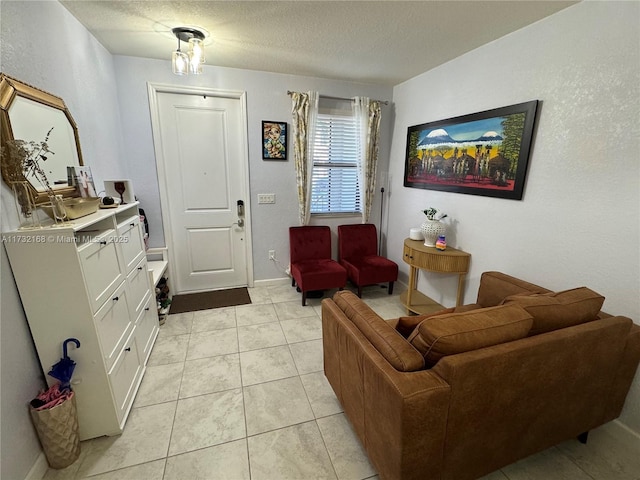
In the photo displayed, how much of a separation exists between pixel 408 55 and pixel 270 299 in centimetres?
280

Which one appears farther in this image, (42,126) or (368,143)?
(368,143)

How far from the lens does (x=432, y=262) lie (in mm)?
2600

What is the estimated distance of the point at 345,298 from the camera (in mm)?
1642

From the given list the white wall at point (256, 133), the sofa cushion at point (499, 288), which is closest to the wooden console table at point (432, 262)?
the sofa cushion at point (499, 288)

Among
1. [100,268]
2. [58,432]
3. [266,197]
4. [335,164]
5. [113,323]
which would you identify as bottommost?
[58,432]

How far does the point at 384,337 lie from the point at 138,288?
1.83m

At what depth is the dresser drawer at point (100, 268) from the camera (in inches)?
54.6

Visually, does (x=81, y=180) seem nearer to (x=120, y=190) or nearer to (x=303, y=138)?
(x=120, y=190)

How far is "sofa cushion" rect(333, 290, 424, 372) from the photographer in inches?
44.2

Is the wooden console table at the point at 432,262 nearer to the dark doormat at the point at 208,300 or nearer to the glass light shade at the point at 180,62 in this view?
the dark doormat at the point at 208,300

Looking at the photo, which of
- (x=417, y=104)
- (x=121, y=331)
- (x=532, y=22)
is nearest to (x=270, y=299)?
(x=121, y=331)

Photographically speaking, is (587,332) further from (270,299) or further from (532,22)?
(270,299)

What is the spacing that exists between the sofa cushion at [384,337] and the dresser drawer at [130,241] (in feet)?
4.75

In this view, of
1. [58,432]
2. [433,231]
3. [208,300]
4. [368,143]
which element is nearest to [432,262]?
[433,231]
